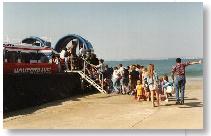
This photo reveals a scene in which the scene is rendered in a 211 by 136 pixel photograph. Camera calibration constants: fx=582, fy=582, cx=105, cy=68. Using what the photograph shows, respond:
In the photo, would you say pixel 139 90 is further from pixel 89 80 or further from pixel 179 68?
pixel 89 80

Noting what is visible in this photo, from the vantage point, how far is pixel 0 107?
8.48 m

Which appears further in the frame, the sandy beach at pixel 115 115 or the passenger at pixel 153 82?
the passenger at pixel 153 82

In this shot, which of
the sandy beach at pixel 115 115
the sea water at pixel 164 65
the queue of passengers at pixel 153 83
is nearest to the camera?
the sandy beach at pixel 115 115

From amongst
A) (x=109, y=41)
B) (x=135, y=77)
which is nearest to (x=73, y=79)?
(x=135, y=77)

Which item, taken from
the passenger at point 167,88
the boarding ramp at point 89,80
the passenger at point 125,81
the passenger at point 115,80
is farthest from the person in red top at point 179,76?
the boarding ramp at point 89,80

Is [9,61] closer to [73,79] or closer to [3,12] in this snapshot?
[3,12]

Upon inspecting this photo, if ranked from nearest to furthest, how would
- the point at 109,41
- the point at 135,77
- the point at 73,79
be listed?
the point at 109,41 → the point at 135,77 → the point at 73,79

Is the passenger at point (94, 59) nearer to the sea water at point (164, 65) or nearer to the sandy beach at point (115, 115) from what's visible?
the sea water at point (164, 65)

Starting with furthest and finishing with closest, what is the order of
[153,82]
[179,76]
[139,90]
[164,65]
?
[139,90] < [153,82] < [179,76] < [164,65]

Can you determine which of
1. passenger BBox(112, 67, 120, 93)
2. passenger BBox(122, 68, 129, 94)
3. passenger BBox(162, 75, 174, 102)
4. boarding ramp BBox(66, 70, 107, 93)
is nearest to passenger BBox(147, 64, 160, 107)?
passenger BBox(162, 75, 174, 102)

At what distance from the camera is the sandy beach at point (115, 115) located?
8297mm

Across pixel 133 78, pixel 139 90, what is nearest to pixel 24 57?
pixel 133 78

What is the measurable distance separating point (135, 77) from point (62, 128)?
2.13 meters

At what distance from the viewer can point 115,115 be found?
8719mm
